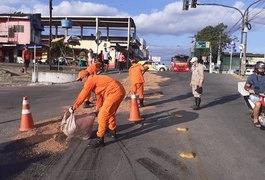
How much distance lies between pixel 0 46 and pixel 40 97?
37.1 m

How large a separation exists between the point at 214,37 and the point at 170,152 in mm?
77251

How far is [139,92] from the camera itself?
13047mm

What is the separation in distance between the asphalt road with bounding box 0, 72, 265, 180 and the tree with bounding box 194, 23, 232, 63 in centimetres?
6788

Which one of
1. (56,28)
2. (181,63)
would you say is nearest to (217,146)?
(181,63)

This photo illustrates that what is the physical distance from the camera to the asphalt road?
21.2 ft

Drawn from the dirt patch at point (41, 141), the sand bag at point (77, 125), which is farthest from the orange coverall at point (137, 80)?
the sand bag at point (77, 125)

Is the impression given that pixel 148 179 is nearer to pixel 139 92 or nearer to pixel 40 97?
pixel 139 92

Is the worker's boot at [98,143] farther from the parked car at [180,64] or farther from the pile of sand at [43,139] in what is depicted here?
the parked car at [180,64]

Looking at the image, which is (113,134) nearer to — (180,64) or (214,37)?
(180,64)

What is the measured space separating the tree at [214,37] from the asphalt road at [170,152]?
2672 inches

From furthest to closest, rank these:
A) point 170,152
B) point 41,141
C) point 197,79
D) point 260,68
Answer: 1. point 197,79
2. point 260,68
3. point 41,141
4. point 170,152

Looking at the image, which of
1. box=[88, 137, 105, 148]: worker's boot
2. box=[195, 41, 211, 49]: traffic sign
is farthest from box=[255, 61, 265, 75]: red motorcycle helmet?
box=[195, 41, 211, 49]: traffic sign

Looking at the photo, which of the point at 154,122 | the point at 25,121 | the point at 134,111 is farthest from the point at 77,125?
the point at 154,122

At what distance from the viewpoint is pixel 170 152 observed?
763 cm
